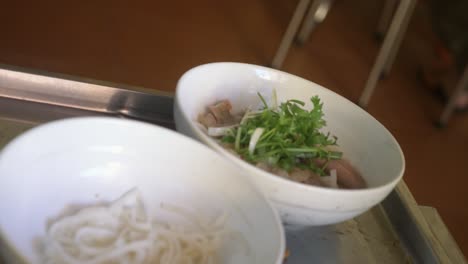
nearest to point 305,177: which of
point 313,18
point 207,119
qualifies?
point 207,119

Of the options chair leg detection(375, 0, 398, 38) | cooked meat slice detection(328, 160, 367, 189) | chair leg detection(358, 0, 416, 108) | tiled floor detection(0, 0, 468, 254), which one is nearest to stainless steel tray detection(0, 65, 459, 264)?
cooked meat slice detection(328, 160, 367, 189)

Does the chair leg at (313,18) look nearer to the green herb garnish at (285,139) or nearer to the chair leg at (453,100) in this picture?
the chair leg at (453,100)

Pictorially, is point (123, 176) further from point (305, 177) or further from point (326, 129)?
point (326, 129)

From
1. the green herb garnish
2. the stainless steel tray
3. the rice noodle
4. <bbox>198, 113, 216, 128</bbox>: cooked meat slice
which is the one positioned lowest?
the stainless steel tray

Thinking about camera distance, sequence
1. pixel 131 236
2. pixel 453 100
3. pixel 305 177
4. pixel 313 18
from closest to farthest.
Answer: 1. pixel 131 236
2. pixel 305 177
3. pixel 453 100
4. pixel 313 18

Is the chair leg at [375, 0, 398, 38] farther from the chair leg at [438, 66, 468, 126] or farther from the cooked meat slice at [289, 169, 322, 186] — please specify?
the cooked meat slice at [289, 169, 322, 186]

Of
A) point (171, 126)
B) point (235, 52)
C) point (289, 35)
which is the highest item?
point (171, 126)
